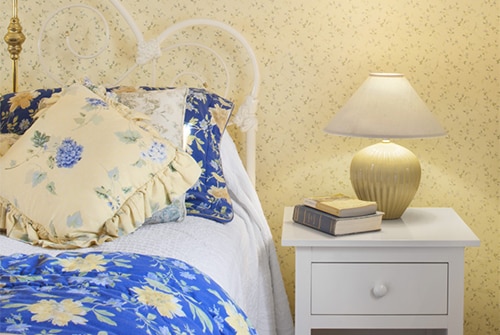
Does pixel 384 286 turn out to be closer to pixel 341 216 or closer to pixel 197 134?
pixel 341 216

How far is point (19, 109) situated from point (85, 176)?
487 millimetres

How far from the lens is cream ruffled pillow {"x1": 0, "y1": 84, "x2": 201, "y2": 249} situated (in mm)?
1988

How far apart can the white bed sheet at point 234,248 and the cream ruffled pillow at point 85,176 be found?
52 millimetres

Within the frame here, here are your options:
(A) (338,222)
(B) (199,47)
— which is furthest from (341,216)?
(B) (199,47)

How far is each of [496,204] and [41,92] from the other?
1551 millimetres

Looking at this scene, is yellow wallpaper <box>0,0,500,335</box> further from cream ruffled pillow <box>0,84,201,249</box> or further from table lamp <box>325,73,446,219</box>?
cream ruffled pillow <box>0,84,201,249</box>

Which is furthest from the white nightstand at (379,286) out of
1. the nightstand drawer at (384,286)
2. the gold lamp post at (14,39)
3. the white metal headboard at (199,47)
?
the gold lamp post at (14,39)

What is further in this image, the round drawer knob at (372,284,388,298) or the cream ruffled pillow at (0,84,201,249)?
the round drawer knob at (372,284,388,298)

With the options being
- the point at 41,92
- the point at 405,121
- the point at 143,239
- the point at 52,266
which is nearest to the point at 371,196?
the point at 405,121

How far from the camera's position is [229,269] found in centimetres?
202

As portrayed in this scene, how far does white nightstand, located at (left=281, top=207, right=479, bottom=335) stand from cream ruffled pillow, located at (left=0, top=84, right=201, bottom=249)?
17.2 inches

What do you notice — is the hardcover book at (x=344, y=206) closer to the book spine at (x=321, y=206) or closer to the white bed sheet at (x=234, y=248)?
the book spine at (x=321, y=206)

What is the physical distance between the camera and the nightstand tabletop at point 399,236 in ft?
7.42

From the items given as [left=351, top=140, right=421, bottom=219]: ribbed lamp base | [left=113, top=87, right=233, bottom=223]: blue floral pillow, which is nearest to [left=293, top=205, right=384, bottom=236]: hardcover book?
[left=351, top=140, right=421, bottom=219]: ribbed lamp base
